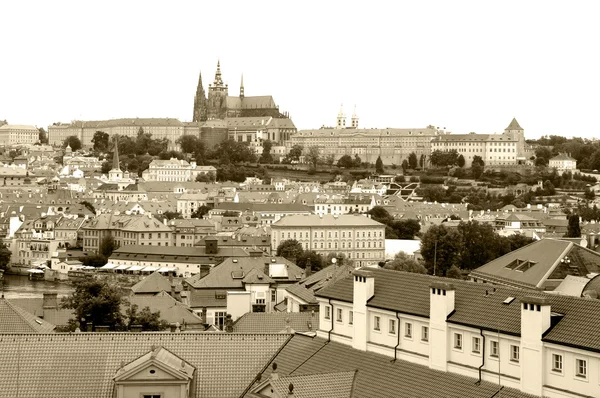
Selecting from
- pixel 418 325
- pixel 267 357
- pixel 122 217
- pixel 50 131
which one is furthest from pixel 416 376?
pixel 50 131

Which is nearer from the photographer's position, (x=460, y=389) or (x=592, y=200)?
(x=460, y=389)

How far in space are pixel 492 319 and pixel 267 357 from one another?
307 cm

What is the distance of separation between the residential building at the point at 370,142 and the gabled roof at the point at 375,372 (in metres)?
125

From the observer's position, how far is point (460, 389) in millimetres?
14289

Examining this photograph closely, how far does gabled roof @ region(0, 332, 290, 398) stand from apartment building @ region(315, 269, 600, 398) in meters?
1.78


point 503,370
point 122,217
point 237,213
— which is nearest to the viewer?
point 503,370

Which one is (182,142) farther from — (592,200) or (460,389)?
(460,389)

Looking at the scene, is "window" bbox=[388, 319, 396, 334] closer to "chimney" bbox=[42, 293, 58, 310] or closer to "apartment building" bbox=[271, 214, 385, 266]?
"chimney" bbox=[42, 293, 58, 310]

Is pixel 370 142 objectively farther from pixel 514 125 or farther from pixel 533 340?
pixel 533 340

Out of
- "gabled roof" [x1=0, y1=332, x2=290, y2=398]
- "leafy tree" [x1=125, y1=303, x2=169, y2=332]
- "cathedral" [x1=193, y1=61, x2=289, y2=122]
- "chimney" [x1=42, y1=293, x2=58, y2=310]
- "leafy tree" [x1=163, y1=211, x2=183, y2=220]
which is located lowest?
"leafy tree" [x1=163, y1=211, x2=183, y2=220]

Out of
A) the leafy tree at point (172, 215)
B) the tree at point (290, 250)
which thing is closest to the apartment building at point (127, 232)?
the tree at point (290, 250)

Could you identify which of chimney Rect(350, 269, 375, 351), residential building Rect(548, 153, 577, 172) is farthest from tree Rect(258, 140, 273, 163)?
chimney Rect(350, 269, 375, 351)

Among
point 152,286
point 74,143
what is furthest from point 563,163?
point 152,286

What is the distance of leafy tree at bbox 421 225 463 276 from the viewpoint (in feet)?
214
